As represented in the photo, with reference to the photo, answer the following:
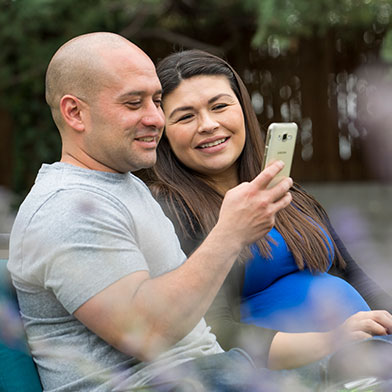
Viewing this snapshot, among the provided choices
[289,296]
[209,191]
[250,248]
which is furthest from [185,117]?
[289,296]

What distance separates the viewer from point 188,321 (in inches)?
52.5

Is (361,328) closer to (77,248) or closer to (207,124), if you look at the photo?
(207,124)

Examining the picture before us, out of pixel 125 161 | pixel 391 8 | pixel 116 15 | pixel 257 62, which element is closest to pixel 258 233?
pixel 125 161

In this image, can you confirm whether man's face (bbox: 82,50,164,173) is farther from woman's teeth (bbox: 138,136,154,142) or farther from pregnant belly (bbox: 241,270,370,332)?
pregnant belly (bbox: 241,270,370,332)

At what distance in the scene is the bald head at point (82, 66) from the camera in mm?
1502

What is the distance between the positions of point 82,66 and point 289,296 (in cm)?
96

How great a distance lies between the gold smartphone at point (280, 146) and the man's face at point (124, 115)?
0.26m

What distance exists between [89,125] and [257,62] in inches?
276

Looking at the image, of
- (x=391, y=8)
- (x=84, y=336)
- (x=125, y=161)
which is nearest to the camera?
(x=84, y=336)

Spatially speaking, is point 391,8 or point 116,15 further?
point 116,15

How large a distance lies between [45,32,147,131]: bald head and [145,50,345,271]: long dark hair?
62 centimetres

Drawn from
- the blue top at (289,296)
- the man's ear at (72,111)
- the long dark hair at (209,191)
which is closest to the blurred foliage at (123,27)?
the long dark hair at (209,191)

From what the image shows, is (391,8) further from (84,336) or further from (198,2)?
(84,336)

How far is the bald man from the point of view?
1324 millimetres
